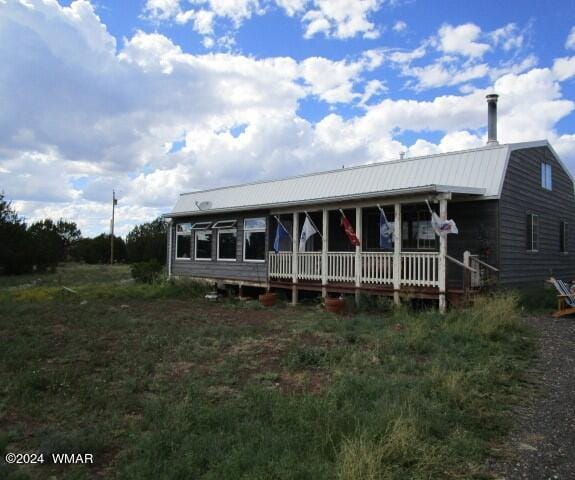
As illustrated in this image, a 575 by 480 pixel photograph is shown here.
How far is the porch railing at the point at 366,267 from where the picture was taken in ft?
37.4

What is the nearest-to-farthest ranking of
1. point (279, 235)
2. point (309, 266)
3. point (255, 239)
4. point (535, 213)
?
point (535, 213)
point (309, 266)
point (279, 235)
point (255, 239)

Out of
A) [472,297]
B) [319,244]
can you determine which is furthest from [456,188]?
[319,244]

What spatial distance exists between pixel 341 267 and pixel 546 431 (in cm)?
907

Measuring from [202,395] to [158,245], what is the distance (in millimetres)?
35001

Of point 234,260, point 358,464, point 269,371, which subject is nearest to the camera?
point 358,464

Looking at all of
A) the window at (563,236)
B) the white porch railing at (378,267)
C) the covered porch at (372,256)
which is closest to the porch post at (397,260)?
the covered porch at (372,256)

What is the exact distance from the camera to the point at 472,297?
10.7m

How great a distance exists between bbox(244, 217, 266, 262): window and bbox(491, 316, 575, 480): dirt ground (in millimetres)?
10214

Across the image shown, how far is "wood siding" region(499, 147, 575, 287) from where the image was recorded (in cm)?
1220

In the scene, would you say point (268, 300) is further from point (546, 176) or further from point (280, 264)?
point (546, 176)

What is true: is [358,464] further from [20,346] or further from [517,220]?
[517,220]

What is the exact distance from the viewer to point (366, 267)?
505 inches

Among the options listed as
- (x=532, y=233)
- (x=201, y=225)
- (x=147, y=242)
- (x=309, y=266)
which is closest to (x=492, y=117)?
(x=532, y=233)

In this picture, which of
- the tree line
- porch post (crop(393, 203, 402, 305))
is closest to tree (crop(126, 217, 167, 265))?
the tree line
